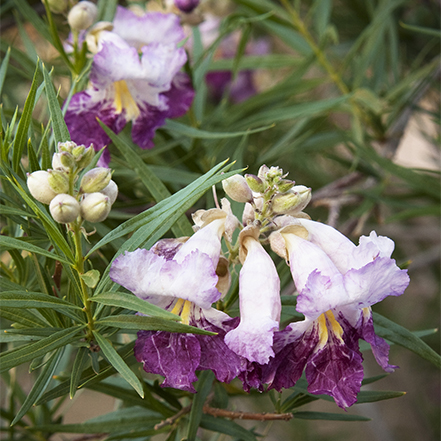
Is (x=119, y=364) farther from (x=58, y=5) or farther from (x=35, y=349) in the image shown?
(x=58, y=5)

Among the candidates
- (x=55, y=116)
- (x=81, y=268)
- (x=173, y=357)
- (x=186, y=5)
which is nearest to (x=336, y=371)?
(x=173, y=357)

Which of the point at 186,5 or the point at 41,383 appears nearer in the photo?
the point at 41,383

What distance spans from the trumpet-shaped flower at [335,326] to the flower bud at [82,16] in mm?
464

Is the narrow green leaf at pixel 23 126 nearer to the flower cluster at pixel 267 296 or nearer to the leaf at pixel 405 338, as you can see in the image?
the flower cluster at pixel 267 296

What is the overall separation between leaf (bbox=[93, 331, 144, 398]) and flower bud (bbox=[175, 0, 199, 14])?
696 mm

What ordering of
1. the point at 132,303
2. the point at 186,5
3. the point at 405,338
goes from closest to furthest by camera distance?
the point at 132,303 < the point at 405,338 < the point at 186,5

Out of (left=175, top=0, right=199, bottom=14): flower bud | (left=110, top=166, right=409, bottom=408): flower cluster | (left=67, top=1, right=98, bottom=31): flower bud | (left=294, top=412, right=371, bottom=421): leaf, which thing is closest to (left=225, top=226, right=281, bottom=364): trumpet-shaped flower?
(left=110, top=166, right=409, bottom=408): flower cluster

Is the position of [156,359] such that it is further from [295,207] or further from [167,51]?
Answer: [167,51]

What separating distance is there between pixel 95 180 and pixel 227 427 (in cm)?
37

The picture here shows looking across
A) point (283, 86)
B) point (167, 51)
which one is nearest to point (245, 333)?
point (167, 51)

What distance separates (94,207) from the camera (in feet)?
1.43

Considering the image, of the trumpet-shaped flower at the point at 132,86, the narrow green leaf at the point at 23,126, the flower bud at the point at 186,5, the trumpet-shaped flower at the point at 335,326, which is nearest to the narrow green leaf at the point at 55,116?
the narrow green leaf at the point at 23,126

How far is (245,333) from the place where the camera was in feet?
1.42

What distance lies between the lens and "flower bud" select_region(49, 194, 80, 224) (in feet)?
1.36
